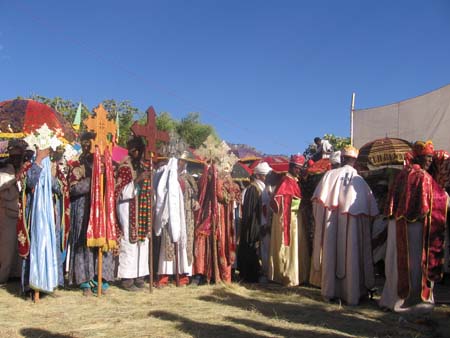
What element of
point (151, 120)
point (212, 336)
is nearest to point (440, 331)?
point (212, 336)

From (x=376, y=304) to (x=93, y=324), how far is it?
11.9 ft

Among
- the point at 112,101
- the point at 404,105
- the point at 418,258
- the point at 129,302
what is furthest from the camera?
the point at 112,101

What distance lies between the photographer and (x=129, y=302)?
6051 mm

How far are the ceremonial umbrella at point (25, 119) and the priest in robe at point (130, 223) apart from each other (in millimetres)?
4931

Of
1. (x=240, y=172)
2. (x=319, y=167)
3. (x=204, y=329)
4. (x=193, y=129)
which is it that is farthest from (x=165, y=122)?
(x=204, y=329)

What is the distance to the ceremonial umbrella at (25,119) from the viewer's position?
11492 millimetres

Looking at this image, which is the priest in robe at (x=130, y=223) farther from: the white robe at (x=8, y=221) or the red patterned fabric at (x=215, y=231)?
the white robe at (x=8, y=221)

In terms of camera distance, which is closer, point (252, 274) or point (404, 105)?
point (252, 274)

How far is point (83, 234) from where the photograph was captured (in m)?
6.45

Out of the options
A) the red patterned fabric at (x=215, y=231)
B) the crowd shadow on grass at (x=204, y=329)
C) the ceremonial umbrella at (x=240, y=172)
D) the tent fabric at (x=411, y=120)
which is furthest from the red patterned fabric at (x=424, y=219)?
the ceremonial umbrella at (x=240, y=172)

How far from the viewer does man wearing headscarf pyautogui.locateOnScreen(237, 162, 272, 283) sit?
8.09 m

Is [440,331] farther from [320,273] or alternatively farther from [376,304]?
[320,273]

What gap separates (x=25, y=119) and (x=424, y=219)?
32.7 ft

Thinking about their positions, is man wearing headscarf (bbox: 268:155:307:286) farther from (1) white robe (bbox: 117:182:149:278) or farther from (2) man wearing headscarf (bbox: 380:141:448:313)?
(1) white robe (bbox: 117:182:149:278)
